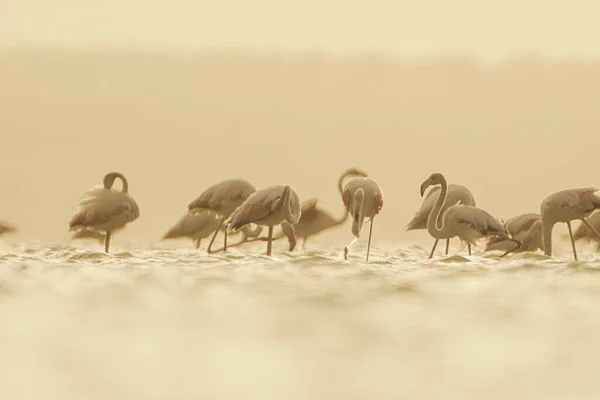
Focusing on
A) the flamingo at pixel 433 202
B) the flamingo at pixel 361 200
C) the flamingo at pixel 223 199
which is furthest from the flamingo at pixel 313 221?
the flamingo at pixel 361 200

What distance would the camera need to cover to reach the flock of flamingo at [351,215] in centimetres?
929

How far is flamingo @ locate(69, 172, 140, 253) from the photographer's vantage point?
10.0m

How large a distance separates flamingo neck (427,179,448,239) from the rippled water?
2.11 meters

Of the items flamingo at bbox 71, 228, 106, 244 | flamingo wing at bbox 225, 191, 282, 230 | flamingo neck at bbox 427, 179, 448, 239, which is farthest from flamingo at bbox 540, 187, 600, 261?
flamingo at bbox 71, 228, 106, 244

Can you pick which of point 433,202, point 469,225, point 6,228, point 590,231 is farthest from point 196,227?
point 590,231

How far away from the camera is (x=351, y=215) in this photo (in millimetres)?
9656

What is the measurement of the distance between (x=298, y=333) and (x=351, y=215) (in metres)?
4.99

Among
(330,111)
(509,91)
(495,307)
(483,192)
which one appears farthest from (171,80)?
(495,307)

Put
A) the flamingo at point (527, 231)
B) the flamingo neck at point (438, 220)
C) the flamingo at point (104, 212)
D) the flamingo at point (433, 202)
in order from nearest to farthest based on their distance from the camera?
the flamingo neck at point (438, 220), the flamingo at point (104, 212), the flamingo at point (527, 231), the flamingo at point (433, 202)

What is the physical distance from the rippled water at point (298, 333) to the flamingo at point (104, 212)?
246cm

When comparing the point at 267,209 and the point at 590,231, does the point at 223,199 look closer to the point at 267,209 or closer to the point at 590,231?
the point at 267,209

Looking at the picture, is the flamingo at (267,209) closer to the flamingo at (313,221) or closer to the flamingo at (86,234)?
the flamingo at (313,221)

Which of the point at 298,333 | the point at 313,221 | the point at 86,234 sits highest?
the point at 313,221

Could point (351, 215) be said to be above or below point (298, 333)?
above
